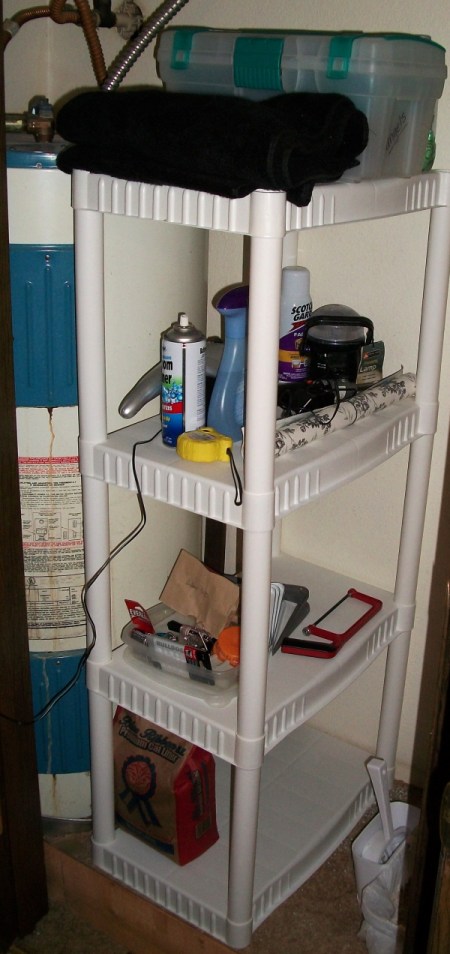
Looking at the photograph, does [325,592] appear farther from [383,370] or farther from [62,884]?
[62,884]

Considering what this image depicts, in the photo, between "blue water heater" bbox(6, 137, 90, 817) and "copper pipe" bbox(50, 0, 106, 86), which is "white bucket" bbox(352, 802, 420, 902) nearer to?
"blue water heater" bbox(6, 137, 90, 817)

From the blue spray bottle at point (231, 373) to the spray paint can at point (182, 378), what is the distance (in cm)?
2

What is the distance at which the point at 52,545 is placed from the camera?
1347 mm

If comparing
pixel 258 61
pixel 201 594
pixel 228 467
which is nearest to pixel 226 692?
pixel 201 594

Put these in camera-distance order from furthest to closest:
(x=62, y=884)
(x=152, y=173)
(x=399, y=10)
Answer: (x=62, y=884) < (x=399, y=10) < (x=152, y=173)

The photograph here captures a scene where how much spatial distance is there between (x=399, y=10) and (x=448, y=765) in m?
1.03

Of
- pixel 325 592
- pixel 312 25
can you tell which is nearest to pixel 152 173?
pixel 312 25

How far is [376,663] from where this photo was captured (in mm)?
1620

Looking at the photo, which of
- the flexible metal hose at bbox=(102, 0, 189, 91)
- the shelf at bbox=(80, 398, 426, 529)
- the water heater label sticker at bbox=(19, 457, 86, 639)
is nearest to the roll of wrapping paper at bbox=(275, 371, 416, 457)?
the shelf at bbox=(80, 398, 426, 529)

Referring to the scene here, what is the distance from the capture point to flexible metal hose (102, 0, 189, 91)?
4.25 feet

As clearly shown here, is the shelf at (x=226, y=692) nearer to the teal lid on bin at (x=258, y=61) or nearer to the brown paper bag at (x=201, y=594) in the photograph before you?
the brown paper bag at (x=201, y=594)

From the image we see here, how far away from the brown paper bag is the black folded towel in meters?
0.59

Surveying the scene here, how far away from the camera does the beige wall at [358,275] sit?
4.24ft

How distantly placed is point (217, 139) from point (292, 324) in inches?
14.6
